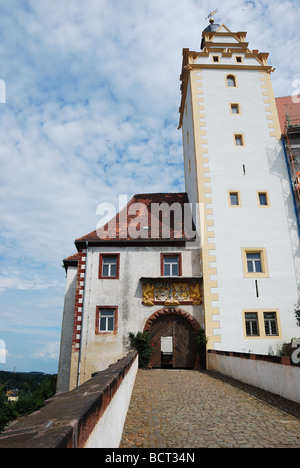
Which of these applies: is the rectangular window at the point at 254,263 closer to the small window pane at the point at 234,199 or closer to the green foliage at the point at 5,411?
the small window pane at the point at 234,199

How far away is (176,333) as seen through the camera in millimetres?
16891

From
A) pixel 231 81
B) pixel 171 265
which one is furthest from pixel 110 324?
pixel 231 81

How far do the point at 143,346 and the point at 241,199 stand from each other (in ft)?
32.2

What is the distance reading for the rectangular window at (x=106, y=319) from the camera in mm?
16672

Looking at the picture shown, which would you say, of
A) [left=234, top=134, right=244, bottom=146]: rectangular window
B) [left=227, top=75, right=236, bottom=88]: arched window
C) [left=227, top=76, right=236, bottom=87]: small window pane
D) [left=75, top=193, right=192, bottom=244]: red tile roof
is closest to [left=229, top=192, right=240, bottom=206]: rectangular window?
[left=75, top=193, right=192, bottom=244]: red tile roof

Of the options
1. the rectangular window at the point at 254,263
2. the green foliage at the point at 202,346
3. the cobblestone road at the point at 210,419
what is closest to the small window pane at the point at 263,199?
the rectangular window at the point at 254,263

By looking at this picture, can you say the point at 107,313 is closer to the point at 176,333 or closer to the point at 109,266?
the point at 109,266

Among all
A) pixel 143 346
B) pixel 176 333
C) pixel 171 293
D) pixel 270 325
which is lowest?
pixel 143 346

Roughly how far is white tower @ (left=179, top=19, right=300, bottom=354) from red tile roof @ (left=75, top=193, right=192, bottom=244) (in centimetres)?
165

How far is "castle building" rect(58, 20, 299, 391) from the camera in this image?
1625 centimetres

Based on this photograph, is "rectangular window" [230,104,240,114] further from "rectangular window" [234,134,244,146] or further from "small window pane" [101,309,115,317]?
"small window pane" [101,309,115,317]

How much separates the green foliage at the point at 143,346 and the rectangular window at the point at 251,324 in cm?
499
